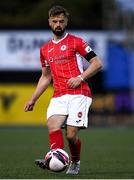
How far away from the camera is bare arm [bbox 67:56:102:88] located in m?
11.4

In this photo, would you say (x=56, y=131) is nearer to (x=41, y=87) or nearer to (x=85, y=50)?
(x=41, y=87)

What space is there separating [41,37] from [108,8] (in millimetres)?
3318

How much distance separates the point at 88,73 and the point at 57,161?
1.27 m

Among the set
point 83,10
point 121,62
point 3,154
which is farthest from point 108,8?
point 3,154

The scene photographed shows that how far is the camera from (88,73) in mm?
11461

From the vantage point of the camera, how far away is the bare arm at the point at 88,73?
37.5 feet

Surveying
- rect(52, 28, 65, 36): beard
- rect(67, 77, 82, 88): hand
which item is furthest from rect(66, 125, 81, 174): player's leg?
rect(52, 28, 65, 36): beard

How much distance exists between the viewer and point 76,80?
11.4 m

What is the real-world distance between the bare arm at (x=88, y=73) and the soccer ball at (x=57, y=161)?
93 cm

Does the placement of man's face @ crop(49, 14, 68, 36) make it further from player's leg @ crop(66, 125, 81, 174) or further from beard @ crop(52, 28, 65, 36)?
player's leg @ crop(66, 125, 81, 174)

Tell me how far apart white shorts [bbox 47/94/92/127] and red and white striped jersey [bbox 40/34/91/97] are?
0.08m

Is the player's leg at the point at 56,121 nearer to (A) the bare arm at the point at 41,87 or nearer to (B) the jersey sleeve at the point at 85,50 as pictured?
(A) the bare arm at the point at 41,87

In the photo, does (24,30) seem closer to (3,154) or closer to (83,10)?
(83,10)

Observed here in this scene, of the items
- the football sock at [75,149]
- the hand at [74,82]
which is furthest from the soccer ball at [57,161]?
the hand at [74,82]
